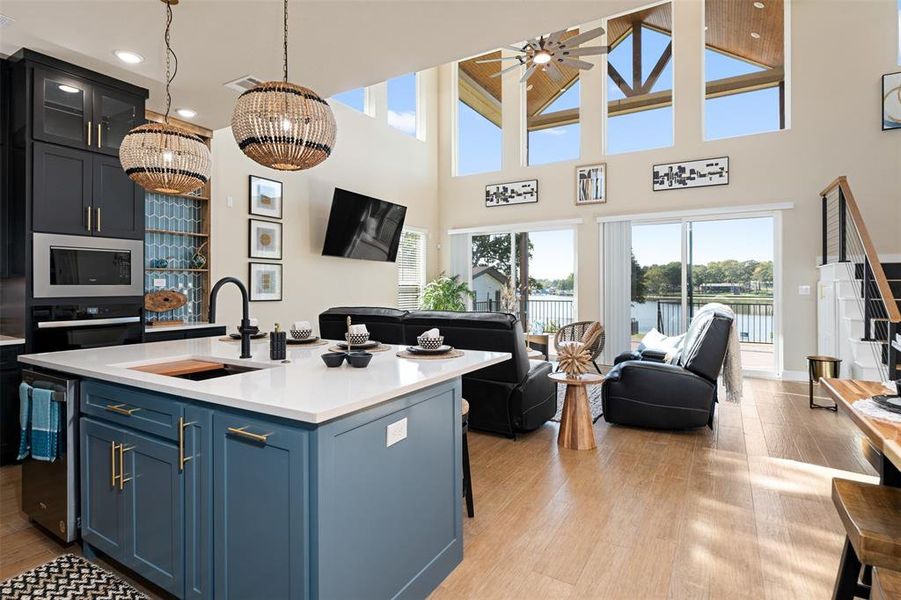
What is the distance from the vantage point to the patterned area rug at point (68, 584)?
1.90 meters

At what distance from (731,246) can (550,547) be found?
5843 millimetres

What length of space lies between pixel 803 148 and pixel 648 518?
19.4ft

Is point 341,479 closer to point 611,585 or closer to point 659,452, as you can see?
point 611,585

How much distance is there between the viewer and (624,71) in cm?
740

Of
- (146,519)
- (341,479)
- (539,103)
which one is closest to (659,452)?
(341,479)

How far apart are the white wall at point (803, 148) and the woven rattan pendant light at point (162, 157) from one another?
20.2 ft

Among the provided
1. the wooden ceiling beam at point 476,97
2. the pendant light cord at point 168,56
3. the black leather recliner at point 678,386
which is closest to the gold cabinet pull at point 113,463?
the pendant light cord at point 168,56

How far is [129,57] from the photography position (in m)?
3.16

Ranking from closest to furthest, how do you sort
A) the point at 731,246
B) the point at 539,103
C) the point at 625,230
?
1. the point at 731,246
2. the point at 625,230
3. the point at 539,103

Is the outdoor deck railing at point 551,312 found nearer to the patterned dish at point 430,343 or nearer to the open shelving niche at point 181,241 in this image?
the open shelving niche at point 181,241

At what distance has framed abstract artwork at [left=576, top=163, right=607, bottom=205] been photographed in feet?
24.0

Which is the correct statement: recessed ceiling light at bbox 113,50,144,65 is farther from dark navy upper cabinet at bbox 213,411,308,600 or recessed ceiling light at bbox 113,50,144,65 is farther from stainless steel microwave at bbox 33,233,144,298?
dark navy upper cabinet at bbox 213,411,308,600

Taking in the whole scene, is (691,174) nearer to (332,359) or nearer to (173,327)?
(332,359)

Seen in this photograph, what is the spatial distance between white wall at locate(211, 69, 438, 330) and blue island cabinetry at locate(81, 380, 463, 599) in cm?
344
